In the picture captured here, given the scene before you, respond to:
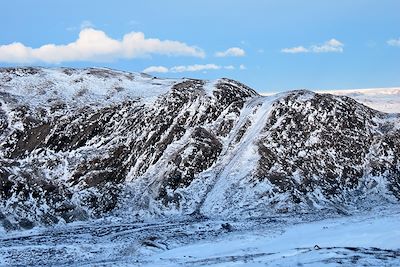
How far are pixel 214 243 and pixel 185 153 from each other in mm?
21567

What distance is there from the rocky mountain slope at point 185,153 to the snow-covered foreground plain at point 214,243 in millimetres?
4840

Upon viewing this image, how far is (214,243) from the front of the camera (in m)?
27.8

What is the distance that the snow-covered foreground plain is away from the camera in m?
20.8

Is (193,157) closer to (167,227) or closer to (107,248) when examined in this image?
(167,227)

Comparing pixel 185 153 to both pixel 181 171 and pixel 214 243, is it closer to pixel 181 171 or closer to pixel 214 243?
pixel 181 171

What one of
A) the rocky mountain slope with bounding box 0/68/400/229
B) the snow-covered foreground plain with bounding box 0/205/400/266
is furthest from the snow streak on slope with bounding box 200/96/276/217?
the snow-covered foreground plain with bounding box 0/205/400/266

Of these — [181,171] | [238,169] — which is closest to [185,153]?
[181,171]

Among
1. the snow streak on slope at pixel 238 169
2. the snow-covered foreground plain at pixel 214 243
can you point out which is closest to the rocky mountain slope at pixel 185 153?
the snow streak on slope at pixel 238 169

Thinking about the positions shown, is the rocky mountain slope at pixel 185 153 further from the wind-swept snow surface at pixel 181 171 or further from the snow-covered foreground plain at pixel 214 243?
the snow-covered foreground plain at pixel 214 243

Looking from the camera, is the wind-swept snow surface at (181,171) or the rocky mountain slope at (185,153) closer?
the wind-swept snow surface at (181,171)

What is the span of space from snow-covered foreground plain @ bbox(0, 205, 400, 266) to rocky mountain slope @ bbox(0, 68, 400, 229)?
191 inches

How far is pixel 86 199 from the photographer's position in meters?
43.6

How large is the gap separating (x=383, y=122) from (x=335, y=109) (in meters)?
5.37

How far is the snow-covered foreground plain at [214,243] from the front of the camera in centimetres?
2075
